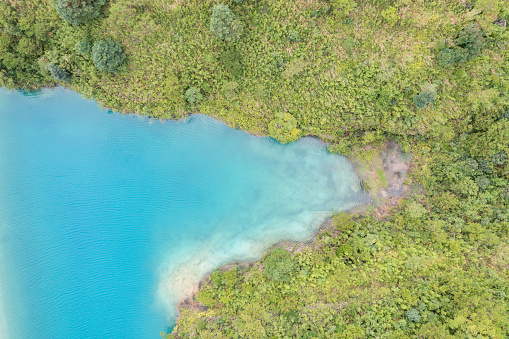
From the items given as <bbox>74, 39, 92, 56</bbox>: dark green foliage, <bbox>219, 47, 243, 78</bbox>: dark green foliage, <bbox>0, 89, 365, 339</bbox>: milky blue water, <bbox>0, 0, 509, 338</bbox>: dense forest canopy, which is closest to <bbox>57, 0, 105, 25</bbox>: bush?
<bbox>0, 0, 509, 338</bbox>: dense forest canopy

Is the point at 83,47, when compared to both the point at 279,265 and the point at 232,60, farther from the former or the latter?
the point at 279,265

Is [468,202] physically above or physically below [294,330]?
above

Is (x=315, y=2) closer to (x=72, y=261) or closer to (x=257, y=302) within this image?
(x=257, y=302)

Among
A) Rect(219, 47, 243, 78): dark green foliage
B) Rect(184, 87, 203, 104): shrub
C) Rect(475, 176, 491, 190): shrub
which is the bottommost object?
Rect(475, 176, 491, 190): shrub

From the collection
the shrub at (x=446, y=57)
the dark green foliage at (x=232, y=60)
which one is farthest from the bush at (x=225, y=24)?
the shrub at (x=446, y=57)

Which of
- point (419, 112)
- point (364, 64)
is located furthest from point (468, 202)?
point (364, 64)

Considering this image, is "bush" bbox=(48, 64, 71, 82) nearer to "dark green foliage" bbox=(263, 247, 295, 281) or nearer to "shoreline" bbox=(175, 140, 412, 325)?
"shoreline" bbox=(175, 140, 412, 325)

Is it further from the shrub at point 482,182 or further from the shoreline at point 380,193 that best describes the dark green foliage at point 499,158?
the shoreline at point 380,193
